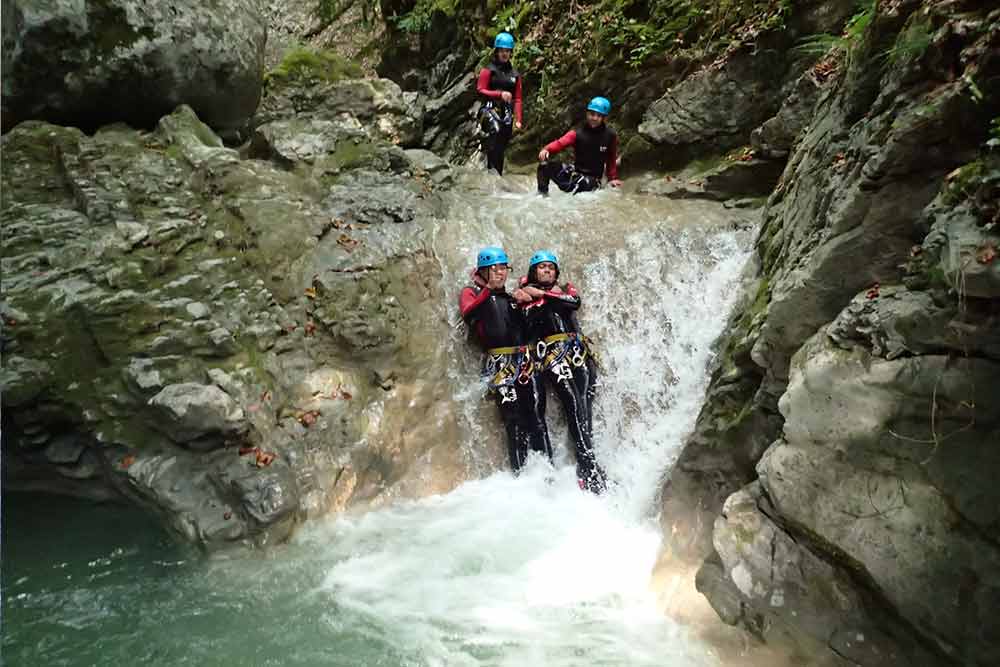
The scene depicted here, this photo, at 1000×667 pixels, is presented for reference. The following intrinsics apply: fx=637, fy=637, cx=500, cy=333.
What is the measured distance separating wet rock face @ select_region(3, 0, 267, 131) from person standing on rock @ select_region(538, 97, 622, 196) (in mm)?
3861

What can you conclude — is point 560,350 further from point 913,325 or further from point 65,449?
point 65,449

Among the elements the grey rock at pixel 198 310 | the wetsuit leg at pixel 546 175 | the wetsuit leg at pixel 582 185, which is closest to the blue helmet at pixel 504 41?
the wetsuit leg at pixel 546 175

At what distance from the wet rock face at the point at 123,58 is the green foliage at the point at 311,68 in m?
1.49

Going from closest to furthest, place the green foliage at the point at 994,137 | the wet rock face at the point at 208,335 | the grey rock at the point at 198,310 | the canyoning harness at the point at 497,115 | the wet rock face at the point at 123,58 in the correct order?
the green foliage at the point at 994,137, the wet rock face at the point at 208,335, the grey rock at the point at 198,310, the wet rock face at the point at 123,58, the canyoning harness at the point at 497,115

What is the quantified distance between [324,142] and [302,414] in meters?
3.68

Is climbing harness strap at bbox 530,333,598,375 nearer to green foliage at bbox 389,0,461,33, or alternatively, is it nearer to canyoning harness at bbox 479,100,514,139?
canyoning harness at bbox 479,100,514,139

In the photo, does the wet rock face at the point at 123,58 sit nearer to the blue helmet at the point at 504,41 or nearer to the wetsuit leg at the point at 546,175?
the blue helmet at the point at 504,41

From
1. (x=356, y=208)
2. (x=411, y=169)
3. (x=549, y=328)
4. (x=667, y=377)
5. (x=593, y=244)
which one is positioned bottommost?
(x=667, y=377)

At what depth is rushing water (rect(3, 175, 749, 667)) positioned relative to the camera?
369cm

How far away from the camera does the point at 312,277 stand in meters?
6.17

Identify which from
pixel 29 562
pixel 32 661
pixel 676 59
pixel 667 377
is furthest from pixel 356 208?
pixel 676 59

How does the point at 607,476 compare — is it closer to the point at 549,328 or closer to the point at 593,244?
the point at 549,328

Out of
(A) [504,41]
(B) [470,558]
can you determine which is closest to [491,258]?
(B) [470,558]

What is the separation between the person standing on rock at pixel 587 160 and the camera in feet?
28.5
